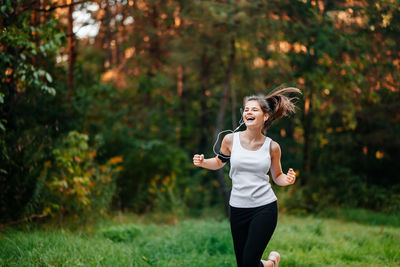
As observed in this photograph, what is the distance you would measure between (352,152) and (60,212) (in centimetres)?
819

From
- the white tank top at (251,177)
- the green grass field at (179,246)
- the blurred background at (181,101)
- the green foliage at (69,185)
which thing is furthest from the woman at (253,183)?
the green foliage at (69,185)

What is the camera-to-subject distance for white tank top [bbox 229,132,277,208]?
134 inches

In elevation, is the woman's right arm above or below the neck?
below

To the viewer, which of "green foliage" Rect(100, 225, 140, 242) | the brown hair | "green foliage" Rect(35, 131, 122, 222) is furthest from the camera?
"green foliage" Rect(35, 131, 122, 222)

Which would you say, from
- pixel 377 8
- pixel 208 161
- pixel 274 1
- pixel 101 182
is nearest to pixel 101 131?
pixel 101 182

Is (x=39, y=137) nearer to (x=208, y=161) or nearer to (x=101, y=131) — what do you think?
(x=101, y=131)

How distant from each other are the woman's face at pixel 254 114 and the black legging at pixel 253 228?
79 cm

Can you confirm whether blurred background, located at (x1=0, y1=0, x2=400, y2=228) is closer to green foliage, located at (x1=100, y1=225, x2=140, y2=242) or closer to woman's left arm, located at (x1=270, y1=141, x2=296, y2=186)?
green foliage, located at (x1=100, y1=225, x2=140, y2=242)

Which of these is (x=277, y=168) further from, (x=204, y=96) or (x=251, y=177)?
(x=204, y=96)

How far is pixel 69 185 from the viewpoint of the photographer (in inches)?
256

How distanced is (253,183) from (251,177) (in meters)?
0.06

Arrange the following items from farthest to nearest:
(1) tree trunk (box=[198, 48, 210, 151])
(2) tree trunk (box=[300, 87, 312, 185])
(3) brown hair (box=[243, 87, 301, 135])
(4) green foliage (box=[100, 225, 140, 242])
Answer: (1) tree trunk (box=[198, 48, 210, 151])
(2) tree trunk (box=[300, 87, 312, 185])
(4) green foliage (box=[100, 225, 140, 242])
(3) brown hair (box=[243, 87, 301, 135])

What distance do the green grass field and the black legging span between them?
1.40 metres

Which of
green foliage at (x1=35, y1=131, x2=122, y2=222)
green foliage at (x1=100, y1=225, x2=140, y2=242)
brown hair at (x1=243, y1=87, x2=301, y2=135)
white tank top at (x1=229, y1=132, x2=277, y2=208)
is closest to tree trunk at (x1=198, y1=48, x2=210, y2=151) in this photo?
green foliage at (x1=35, y1=131, x2=122, y2=222)
